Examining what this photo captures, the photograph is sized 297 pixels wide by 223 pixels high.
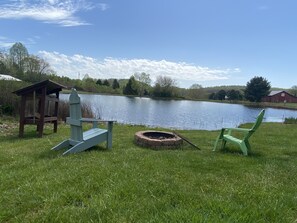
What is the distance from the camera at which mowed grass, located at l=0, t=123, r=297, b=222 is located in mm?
2732

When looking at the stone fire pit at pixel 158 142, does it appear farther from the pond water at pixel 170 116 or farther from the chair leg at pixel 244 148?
the pond water at pixel 170 116

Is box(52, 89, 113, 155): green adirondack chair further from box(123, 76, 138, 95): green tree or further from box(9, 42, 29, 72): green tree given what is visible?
box(123, 76, 138, 95): green tree

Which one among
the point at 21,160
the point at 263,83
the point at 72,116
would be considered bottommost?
the point at 21,160

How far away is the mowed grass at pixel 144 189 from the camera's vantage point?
8.96ft

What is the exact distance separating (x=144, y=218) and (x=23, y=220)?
3.84ft

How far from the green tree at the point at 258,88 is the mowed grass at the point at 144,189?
64.3 metres

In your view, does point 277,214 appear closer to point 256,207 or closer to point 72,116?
point 256,207

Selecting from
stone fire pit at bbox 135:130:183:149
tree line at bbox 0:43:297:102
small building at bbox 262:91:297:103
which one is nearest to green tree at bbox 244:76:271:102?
tree line at bbox 0:43:297:102

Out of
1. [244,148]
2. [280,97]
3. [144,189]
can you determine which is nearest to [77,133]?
[144,189]

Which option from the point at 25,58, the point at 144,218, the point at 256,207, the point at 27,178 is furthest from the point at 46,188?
the point at 25,58

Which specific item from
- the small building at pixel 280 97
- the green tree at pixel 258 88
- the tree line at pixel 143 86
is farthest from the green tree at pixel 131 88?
the small building at pixel 280 97

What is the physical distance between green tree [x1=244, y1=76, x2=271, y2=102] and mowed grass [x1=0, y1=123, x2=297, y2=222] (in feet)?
211

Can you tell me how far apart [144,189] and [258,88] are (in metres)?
67.2

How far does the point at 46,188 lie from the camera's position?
3.41 m
